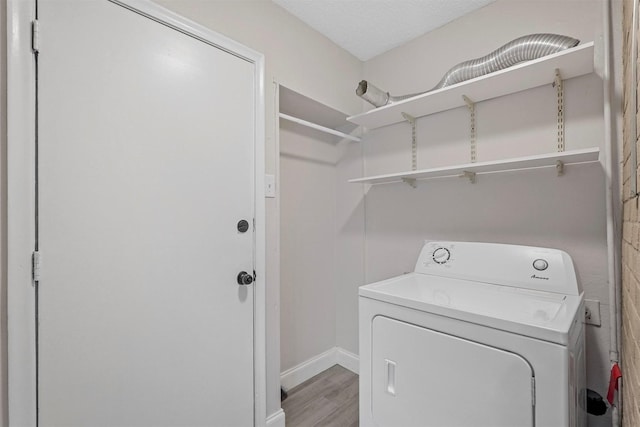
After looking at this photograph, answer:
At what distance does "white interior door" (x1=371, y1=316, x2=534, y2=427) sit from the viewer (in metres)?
0.94

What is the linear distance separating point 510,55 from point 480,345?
1389 mm

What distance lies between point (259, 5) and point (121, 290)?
1.63 metres

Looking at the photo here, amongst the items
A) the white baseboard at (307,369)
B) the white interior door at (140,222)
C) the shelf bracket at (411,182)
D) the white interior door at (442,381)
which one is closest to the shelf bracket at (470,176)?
the shelf bracket at (411,182)

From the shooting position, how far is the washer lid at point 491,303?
92 centimetres

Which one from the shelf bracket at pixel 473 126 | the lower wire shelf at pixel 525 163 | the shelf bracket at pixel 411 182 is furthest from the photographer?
the shelf bracket at pixel 411 182

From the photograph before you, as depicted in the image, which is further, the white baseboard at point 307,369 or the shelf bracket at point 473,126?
the white baseboard at point 307,369

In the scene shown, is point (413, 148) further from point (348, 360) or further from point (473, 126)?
point (348, 360)

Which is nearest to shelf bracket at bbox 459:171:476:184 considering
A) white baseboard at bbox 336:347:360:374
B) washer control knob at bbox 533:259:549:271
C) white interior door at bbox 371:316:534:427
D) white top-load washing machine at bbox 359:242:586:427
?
white top-load washing machine at bbox 359:242:586:427

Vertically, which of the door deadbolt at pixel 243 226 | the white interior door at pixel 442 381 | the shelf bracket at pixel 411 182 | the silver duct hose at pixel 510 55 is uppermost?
the silver duct hose at pixel 510 55

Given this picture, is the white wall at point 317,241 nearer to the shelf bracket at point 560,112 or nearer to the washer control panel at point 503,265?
the washer control panel at point 503,265

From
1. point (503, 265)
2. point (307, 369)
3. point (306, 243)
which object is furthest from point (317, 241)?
point (503, 265)

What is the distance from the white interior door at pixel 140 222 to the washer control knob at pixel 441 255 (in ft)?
3.56

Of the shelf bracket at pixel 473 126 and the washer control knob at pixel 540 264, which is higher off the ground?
the shelf bracket at pixel 473 126

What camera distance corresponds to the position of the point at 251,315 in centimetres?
155
